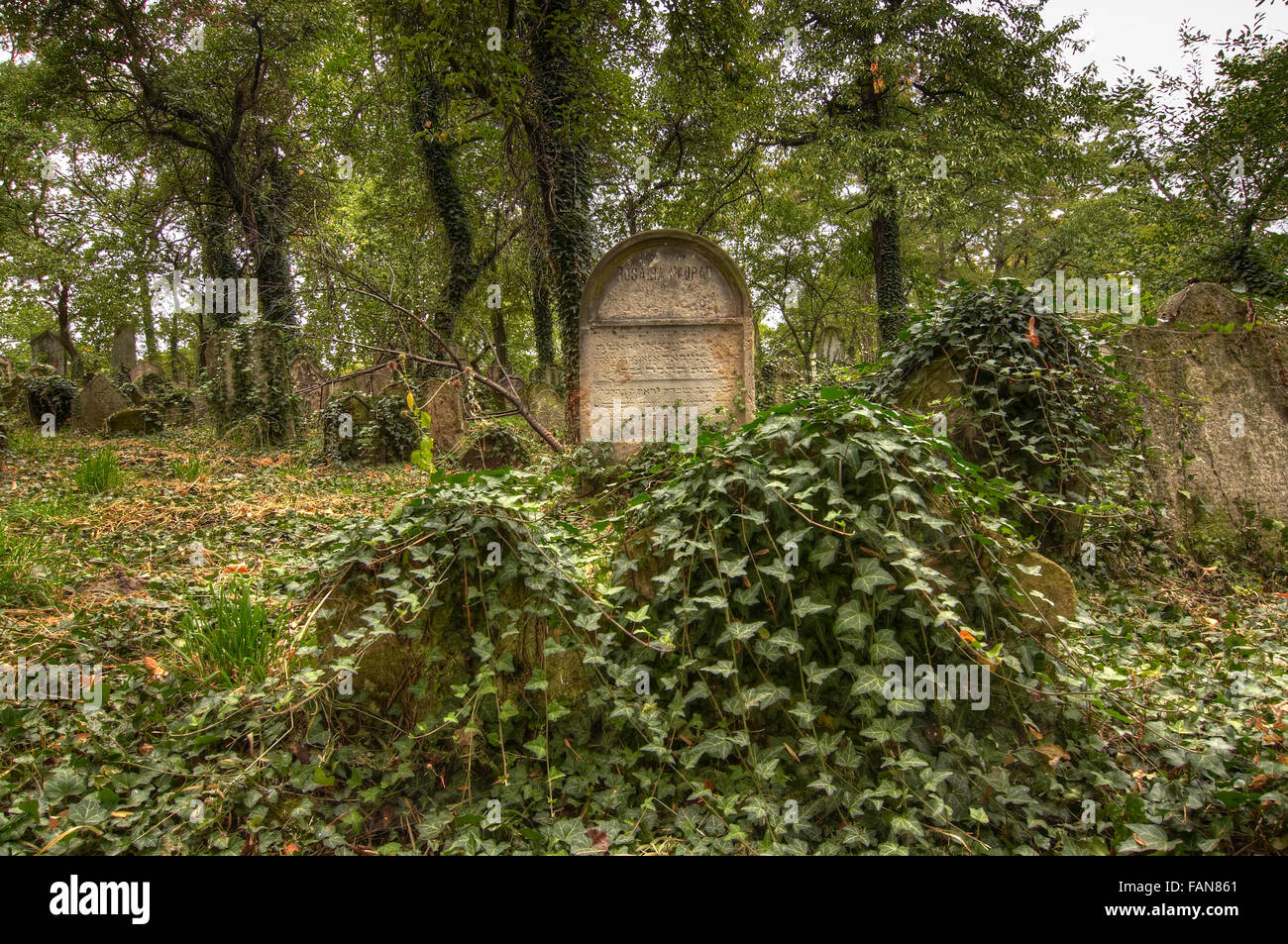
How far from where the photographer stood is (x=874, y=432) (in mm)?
2592

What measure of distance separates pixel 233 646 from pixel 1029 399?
465cm

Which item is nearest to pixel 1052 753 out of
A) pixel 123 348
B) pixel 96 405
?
pixel 96 405

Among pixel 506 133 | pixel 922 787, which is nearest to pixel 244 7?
pixel 506 133

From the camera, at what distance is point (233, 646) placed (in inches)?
111

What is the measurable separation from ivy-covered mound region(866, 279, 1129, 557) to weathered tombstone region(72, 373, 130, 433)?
12.1m

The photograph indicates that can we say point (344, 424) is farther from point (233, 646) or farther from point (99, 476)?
point (233, 646)

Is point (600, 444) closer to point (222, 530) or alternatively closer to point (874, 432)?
point (222, 530)

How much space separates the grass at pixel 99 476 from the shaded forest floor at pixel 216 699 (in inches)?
26.9

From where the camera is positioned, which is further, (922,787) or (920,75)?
(920,75)

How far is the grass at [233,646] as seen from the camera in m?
2.77

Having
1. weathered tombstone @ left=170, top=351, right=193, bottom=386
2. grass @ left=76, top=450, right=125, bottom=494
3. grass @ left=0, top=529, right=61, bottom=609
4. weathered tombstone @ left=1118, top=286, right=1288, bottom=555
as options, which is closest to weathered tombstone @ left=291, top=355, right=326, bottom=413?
grass @ left=76, top=450, right=125, bottom=494

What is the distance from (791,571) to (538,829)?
4.11 feet

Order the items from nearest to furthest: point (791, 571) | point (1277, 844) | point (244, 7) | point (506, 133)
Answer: point (1277, 844), point (791, 571), point (506, 133), point (244, 7)

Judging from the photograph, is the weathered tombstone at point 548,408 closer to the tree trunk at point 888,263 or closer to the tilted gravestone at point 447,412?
the tilted gravestone at point 447,412
